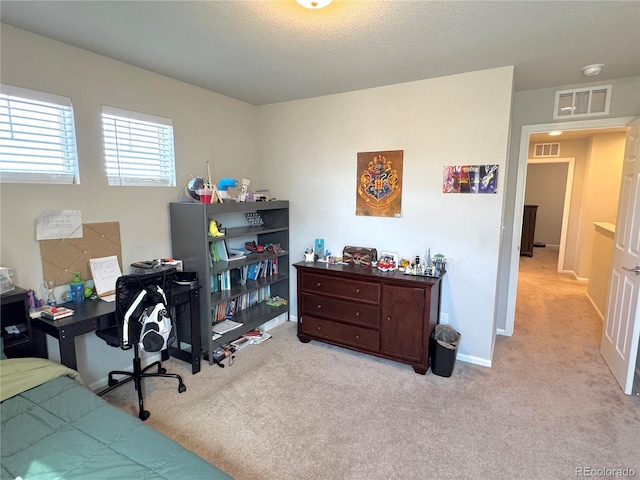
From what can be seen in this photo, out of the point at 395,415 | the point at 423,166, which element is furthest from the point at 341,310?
the point at 423,166

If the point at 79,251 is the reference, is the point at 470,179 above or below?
above

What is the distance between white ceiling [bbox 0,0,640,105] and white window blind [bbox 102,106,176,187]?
43cm

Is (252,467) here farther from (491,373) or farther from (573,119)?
(573,119)

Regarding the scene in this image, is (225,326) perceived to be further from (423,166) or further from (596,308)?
(596,308)

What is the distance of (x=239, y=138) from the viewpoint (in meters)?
3.73

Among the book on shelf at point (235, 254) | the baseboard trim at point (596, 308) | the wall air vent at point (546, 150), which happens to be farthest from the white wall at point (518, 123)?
the wall air vent at point (546, 150)

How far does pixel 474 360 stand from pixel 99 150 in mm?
3570

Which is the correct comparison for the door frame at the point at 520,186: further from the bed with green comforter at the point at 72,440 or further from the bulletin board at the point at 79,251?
the bulletin board at the point at 79,251

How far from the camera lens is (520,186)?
3455 mm

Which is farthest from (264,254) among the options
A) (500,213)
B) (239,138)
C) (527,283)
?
(527,283)

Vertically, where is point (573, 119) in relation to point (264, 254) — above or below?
above

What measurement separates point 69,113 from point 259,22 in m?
1.50

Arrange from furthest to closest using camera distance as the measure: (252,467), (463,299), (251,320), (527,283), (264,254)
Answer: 1. (527,283)
2. (264,254)
3. (251,320)
4. (463,299)
5. (252,467)

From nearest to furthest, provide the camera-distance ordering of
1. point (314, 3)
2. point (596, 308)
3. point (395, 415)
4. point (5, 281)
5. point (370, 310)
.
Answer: point (314, 3) < point (5, 281) < point (395, 415) < point (370, 310) < point (596, 308)
